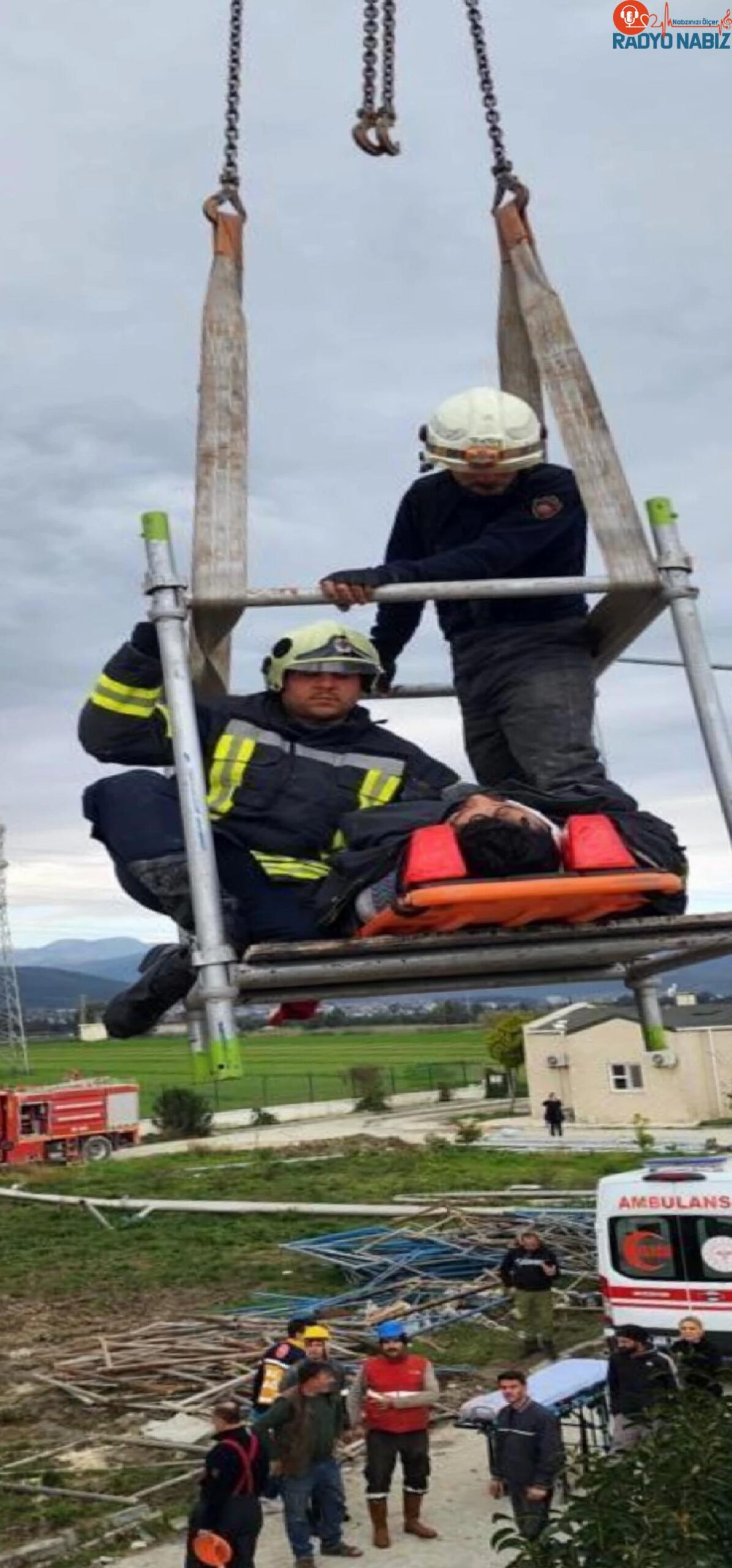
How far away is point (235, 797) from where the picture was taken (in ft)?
16.1

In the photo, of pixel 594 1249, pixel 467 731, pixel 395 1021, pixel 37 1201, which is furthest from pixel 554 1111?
pixel 395 1021

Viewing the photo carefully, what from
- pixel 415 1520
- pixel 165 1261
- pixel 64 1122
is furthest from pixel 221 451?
pixel 64 1122

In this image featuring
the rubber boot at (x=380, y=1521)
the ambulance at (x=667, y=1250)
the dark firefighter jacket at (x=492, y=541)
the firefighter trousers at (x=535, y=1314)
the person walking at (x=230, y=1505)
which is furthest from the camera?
the firefighter trousers at (x=535, y=1314)

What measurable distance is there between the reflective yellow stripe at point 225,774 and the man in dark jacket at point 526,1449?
5.27 metres

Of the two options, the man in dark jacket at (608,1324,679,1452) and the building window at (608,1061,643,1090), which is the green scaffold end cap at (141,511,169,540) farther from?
the building window at (608,1061,643,1090)

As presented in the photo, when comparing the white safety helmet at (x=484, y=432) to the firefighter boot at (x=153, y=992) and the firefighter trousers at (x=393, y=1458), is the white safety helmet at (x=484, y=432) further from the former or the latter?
the firefighter trousers at (x=393, y=1458)

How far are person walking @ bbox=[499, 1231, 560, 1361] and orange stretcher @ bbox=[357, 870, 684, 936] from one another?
33.6 feet

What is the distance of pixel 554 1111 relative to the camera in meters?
35.0

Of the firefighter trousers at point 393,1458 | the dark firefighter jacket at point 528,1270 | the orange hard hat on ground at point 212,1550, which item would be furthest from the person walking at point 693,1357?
the dark firefighter jacket at point 528,1270

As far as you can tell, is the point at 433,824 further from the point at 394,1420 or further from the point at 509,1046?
the point at 509,1046

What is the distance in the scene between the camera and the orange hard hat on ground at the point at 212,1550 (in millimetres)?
7211

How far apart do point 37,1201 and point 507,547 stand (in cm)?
2446

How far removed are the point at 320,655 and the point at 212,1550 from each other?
198 inches

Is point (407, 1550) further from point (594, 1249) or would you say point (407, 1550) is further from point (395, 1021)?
point (395, 1021)
